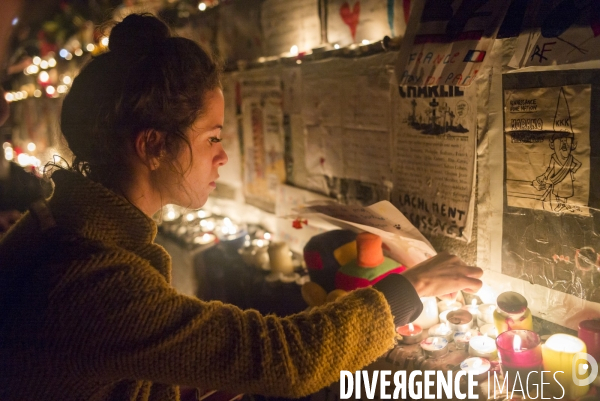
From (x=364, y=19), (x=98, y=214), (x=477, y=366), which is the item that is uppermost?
(x=364, y=19)

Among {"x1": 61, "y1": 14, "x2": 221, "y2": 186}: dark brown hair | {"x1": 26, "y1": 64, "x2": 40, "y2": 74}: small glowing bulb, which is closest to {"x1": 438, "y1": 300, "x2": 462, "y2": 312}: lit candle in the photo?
{"x1": 61, "y1": 14, "x2": 221, "y2": 186}: dark brown hair

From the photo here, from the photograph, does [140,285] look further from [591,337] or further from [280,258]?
[280,258]

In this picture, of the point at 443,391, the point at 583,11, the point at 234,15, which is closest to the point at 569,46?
the point at 583,11

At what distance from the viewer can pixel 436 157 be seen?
1.72 m

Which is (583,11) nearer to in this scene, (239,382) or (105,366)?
(239,382)

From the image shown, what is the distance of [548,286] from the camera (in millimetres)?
1456

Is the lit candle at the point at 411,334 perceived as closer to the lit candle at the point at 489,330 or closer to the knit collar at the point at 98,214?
the lit candle at the point at 489,330

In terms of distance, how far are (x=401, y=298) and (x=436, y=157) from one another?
32.8 inches

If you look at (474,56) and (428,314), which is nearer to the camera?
(474,56)

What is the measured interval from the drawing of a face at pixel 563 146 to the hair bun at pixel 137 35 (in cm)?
115

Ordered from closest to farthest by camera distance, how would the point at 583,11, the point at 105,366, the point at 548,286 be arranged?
1. the point at 105,366
2. the point at 583,11
3. the point at 548,286

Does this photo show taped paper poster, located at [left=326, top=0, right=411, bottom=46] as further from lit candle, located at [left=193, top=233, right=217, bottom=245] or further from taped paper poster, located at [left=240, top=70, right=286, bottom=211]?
lit candle, located at [left=193, top=233, right=217, bottom=245]

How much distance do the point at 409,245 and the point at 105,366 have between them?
107cm

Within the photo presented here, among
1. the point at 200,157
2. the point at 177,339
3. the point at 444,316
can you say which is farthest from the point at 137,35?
the point at 444,316
